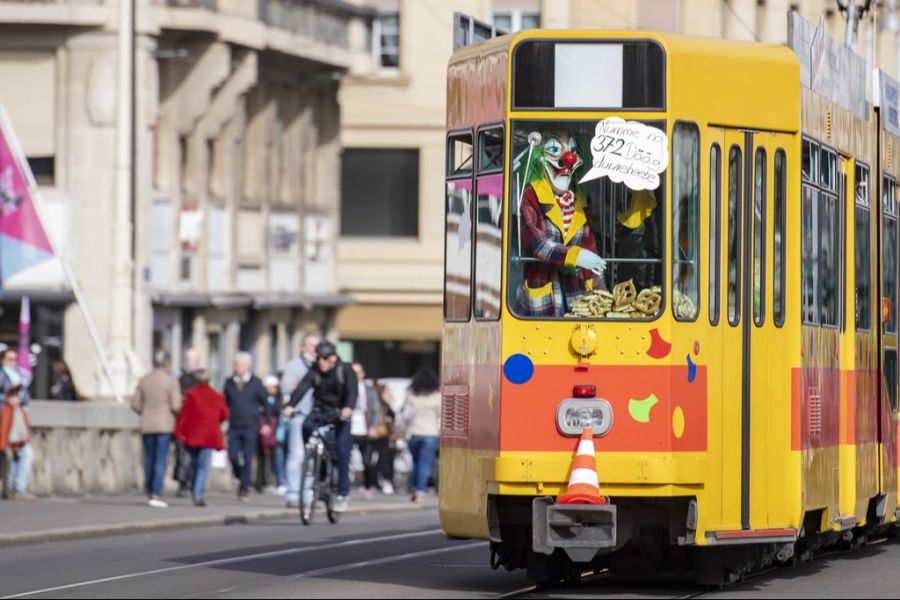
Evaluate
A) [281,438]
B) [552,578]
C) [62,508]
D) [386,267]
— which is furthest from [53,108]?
[552,578]

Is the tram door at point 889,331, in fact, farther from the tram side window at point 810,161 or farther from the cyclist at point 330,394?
the cyclist at point 330,394

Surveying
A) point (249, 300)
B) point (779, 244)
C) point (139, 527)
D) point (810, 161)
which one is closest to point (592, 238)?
point (779, 244)

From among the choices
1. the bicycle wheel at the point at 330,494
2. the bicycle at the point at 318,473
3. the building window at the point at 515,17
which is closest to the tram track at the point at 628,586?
the bicycle at the point at 318,473

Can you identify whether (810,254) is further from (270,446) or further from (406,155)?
(406,155)

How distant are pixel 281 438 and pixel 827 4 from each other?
33.6 metres

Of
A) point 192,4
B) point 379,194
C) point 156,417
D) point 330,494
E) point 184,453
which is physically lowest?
point 330,494

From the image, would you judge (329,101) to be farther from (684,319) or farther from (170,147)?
(684,319)

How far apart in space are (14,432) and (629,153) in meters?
13.8

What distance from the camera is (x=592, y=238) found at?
15117mm

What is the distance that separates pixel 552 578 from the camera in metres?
16.1

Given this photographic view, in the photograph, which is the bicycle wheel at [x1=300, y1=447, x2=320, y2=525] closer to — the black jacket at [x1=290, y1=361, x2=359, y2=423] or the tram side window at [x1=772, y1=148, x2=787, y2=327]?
the black jacket at [x1=290, y1=361, x2=359, y2=423]

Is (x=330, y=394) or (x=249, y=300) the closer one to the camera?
(x=330, y=394)

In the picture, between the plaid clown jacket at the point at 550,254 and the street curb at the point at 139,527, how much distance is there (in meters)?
7.91

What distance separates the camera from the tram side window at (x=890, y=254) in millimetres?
18859
